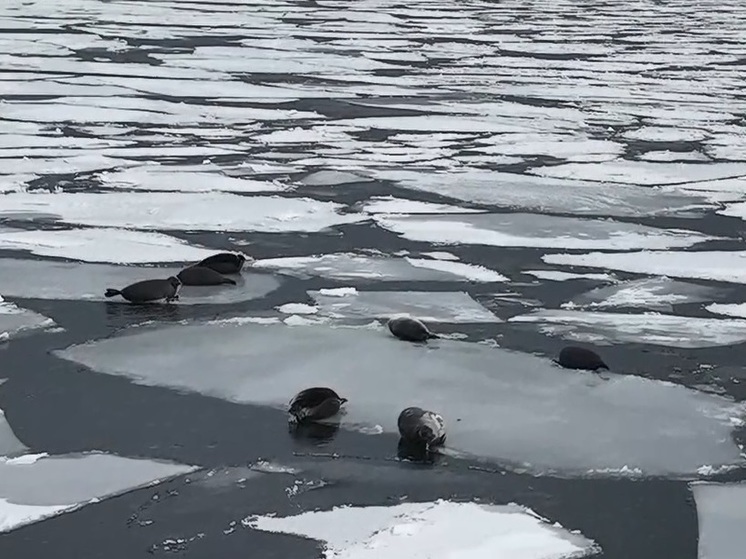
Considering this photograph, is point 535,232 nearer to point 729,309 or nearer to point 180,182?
point 729,309

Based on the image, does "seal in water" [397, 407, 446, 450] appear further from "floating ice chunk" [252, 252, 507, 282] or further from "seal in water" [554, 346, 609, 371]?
"floating ice chunk" [252, 252, 507, 282]

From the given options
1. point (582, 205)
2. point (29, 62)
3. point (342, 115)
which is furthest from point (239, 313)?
point (29, 62)

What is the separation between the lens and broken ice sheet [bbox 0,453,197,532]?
6.43ft

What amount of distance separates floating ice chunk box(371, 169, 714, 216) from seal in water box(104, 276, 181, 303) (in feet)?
5.24

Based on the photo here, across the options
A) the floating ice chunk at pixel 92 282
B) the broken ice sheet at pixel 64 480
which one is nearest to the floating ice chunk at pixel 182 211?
the floating ice chunk at pixel 92 282

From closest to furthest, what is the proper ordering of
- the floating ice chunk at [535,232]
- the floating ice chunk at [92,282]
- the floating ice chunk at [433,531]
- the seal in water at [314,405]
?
the floating ice chunk at [433,531] < the seal in water at [314,405] < the floating ice chunk at [92,282] < the floating ice chunk at [535,232]

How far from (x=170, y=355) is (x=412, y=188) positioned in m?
2.12

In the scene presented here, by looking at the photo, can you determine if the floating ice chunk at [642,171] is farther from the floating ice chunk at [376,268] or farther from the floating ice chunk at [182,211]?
the floating ice chunk at [376,268]

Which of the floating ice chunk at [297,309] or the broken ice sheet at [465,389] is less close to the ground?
the broken ice sheet at [465,389]

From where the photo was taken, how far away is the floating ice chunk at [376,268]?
136 inches

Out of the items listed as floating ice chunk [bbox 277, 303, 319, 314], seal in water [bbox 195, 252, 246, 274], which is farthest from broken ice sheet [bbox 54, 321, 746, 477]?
seal in water [bbox 195, 252, 246, 274]

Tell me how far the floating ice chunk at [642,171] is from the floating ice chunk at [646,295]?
5.23ft

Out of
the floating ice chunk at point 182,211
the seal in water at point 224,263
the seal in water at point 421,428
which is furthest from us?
the floating ice chunk at point 182,211

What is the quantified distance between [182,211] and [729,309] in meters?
1.71
